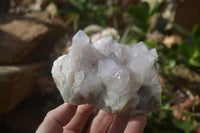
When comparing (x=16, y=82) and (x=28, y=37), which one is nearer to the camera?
(x=16, y=82)

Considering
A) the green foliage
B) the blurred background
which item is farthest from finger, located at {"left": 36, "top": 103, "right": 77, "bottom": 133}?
→ the green foliage

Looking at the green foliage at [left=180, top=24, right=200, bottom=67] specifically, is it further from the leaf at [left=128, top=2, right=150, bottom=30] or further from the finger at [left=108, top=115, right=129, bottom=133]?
the finger at [left=108, top=115, right=129, bottom=133]

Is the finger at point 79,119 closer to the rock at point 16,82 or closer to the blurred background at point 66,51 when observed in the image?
the blurred background at point 66,51

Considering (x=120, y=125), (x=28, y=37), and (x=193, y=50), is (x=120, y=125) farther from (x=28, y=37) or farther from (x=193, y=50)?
(x=28, y=37)

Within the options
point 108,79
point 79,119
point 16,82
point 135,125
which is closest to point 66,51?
point 16,82

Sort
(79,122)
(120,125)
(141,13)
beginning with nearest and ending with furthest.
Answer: (120,125), (79,122), (141,13)

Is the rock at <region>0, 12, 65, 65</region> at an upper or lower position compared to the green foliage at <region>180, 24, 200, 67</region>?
upper

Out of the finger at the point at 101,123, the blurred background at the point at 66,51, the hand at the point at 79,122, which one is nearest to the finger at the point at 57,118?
the hand at the point at 79,122
